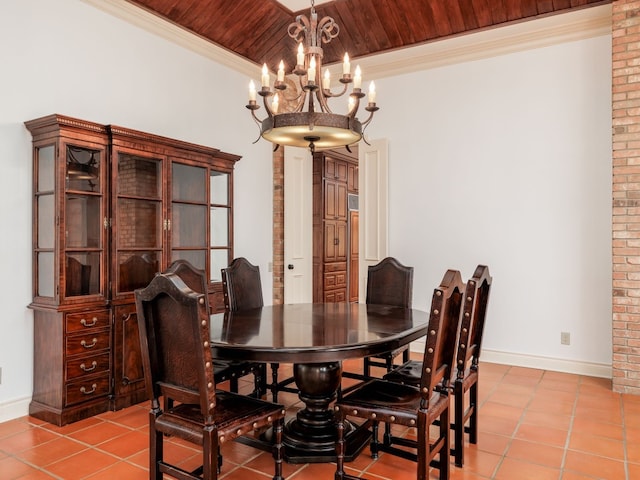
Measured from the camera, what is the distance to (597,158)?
13.5 feet

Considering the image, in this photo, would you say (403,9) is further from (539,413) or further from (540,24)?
(539,413)

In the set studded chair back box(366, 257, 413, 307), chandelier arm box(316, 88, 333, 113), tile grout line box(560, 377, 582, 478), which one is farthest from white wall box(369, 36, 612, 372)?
chandelier arm box(316, 88, 333, 113)

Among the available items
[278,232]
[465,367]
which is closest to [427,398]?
[465,367]

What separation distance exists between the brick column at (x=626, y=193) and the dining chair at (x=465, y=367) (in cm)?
175

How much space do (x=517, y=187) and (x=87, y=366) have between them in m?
4.06

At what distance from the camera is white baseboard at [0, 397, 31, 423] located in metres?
3.07

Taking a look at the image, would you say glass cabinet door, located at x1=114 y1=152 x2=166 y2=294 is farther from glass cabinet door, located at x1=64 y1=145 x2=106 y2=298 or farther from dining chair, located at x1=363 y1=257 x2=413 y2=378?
dining chair, located at x1=363 y1=257 x2=413 y2=378

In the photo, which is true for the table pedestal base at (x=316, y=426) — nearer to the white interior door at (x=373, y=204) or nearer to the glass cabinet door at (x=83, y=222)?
the glass cabinet door at (x=83, y=222)

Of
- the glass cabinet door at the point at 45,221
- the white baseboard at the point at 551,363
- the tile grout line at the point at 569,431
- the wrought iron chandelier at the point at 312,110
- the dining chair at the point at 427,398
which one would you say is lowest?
the tile grout line at the point at 569,431

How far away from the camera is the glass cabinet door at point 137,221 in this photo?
3.41 m

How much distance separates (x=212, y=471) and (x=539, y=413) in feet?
8.12

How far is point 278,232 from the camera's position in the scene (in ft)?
18.4

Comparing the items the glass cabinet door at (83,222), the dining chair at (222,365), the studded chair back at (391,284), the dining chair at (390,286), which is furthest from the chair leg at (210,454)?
the studded chair back at (391,284)

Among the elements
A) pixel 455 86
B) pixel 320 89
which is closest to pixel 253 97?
pixel 320 89
